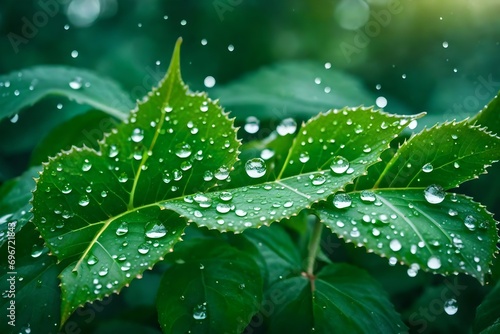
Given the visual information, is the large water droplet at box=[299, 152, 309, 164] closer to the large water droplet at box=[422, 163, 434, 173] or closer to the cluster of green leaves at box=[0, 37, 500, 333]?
the cluster of green leaves at box=[0, 37, 500, 333]

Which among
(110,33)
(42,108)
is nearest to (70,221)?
(42,108)

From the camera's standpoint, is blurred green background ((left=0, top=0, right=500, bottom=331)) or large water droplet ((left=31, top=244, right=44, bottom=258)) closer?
large water droplet ((left=31, top=244, right=44, bottom=258))

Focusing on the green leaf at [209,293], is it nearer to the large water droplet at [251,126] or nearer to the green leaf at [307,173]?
the green leaf at [307,173]

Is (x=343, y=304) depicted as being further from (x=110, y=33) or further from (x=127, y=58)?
(x=110, y=33)

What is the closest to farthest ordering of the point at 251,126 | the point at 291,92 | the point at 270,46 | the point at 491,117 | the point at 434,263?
the point at 434,263 → the point at 491,117 → the point at 251,126 → the point at 291,92 → the point at 270,46

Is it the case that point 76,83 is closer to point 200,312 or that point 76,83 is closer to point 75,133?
point 75,133

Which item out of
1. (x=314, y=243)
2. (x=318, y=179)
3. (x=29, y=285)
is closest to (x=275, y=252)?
(x=314, y=243)

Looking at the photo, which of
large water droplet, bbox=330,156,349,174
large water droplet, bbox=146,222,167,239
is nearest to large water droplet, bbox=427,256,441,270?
large water droplet, bbox=330,156,349,174
